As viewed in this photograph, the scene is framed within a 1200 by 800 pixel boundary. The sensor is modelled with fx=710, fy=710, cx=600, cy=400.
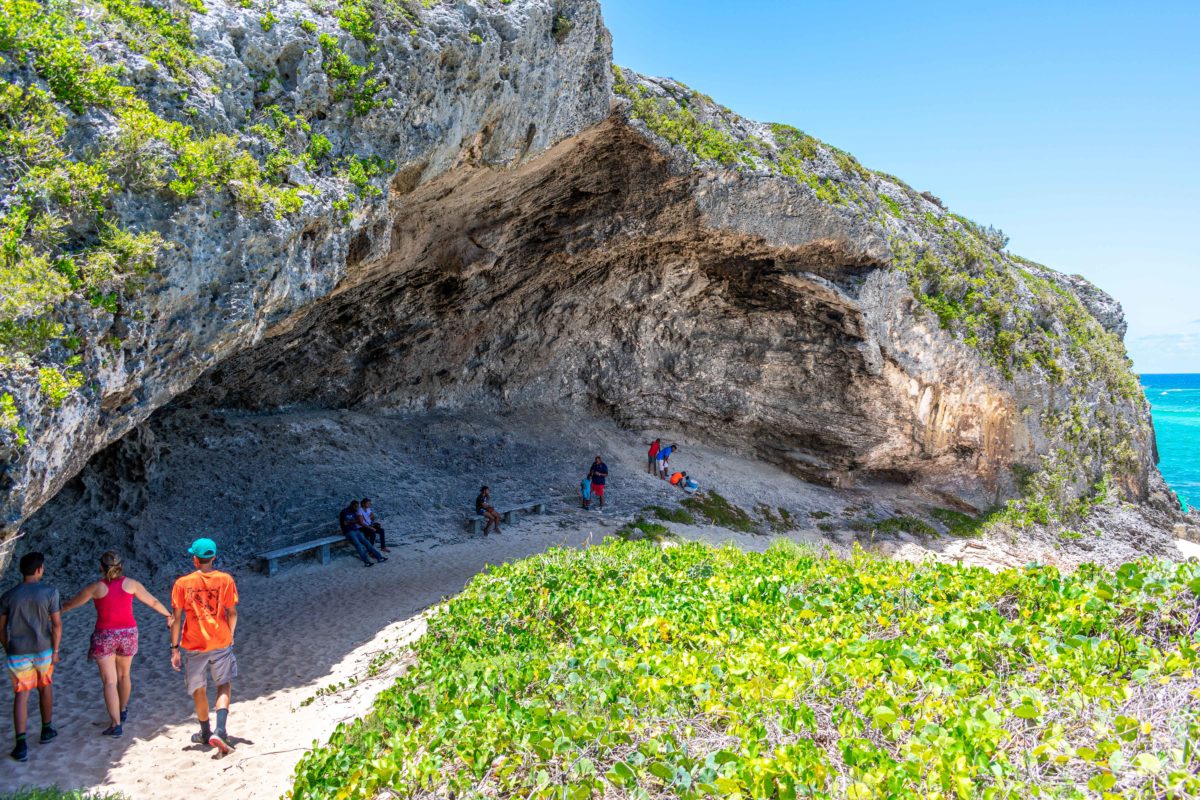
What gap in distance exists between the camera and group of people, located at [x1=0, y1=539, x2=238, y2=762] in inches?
234

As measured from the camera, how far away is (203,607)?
6086 mm

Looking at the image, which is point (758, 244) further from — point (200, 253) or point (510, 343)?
point (200, 253)

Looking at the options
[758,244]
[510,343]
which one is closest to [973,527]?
[758,244]

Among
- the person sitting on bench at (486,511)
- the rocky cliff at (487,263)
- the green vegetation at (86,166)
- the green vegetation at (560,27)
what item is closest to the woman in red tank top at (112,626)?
the rocky cliff at (487,263)

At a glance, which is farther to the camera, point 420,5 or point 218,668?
point 420,5

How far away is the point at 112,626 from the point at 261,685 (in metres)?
1.83

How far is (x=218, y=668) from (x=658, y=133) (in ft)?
40.6

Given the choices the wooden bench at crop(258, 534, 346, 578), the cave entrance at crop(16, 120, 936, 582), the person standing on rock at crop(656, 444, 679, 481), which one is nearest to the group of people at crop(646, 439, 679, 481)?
the person standing on rock at crop(656, 444, 679, 481)

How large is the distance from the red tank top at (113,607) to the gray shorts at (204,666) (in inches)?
33.0

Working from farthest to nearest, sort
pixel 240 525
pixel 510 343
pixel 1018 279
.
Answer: pixel 1018 279
pixel 510 343
pixel 240 525

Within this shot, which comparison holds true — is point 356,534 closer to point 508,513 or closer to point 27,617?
point 508,513

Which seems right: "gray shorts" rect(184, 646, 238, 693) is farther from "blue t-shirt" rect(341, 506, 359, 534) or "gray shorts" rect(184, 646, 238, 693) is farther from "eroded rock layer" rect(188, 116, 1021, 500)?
"eroded rock layer" rect(188, 116, 1021, 500)

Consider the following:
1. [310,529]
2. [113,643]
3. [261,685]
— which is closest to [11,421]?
[113,643]

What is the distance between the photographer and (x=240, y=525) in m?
13.4
